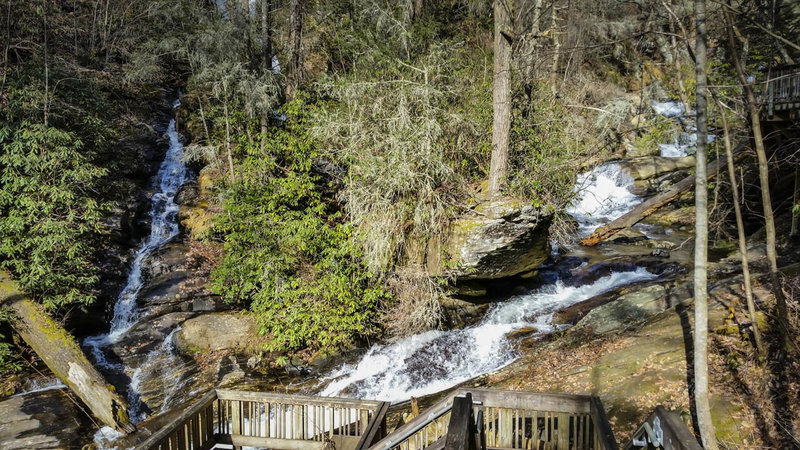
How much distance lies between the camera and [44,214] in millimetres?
10156

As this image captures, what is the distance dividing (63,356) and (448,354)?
330 inches

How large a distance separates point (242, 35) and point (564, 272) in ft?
42.9

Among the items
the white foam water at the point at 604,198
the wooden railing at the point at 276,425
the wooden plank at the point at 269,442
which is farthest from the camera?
the white foam water at the point at 604,198

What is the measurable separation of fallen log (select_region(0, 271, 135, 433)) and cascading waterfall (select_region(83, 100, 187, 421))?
2.50 feet

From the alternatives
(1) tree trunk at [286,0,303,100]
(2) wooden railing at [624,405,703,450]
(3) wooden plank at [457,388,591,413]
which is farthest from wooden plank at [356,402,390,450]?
(1) tree trunk at [286,0,303,100]

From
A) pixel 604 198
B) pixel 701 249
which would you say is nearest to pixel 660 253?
pixel 604 198

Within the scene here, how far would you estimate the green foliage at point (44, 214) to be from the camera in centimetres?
971

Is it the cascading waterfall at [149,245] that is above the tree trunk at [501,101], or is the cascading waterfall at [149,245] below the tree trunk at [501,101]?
below

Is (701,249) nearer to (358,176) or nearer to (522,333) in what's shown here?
(522,333)

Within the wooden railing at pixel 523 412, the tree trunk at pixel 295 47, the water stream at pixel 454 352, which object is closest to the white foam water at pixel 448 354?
the water stream at pixel 454 352

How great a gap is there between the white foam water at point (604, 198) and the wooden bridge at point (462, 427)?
1152 centimetres

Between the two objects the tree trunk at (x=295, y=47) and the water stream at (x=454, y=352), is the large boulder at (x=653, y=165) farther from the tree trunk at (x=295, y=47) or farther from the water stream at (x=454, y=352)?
the tree trunk at (x=295, y=47)

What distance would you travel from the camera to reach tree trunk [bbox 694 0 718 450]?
4.76 meters

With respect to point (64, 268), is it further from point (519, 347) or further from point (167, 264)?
point (519, 347)
